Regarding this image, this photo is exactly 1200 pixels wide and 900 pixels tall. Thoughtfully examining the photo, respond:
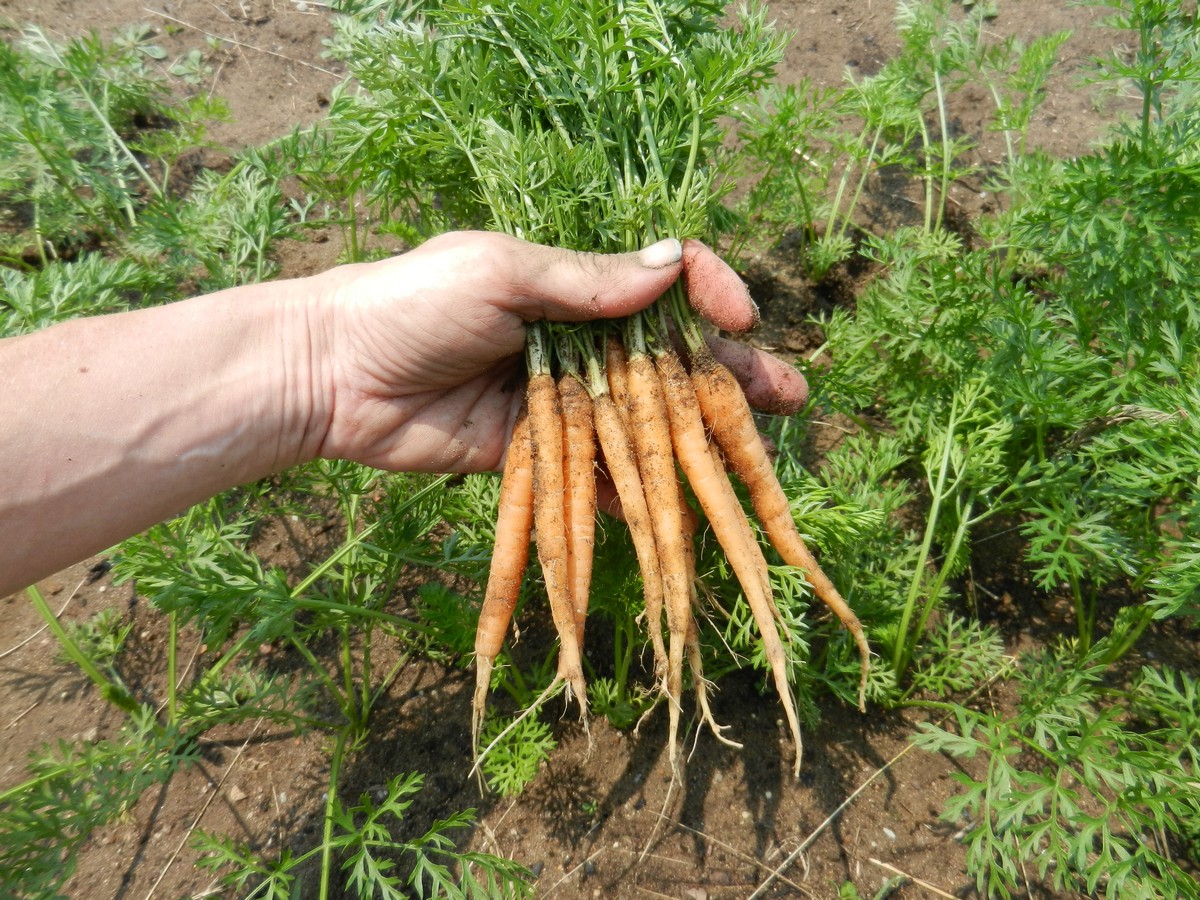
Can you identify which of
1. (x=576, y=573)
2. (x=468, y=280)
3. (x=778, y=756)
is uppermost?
(x=468, y=280)

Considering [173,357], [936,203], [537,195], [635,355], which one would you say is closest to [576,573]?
[635,355]

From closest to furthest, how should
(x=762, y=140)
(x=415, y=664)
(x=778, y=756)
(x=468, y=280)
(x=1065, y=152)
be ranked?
1. (x=468, y=280)
2. (x=778, y=756)
3. (x=415, y=664)
4. (x=762, y=140)
5. (x=1065, y=152)

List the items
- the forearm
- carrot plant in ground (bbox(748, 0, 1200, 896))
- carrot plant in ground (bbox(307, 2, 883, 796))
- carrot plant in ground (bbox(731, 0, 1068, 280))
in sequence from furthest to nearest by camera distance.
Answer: carrot plant in ground (bbox(731, 0, 1068, 280)) < carrot plant in ground (bbox(307, 2, 883, 796)) < carrot plant in ground (bbox(748, 0, 1200, 896)) < the forearm

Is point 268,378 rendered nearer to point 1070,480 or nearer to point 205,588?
point 205,588

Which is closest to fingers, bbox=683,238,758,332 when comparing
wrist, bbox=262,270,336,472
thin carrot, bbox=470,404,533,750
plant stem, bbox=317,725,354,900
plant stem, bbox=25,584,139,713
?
thin carrot, bbox=470,404,533,750

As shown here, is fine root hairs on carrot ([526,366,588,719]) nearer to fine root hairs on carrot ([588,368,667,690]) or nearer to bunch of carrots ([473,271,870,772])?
bunch of carrots ([473,271,870,772])

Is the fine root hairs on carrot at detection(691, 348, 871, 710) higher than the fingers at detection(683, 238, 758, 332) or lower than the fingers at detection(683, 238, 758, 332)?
lower

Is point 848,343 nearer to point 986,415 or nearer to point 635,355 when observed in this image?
point 986,415
